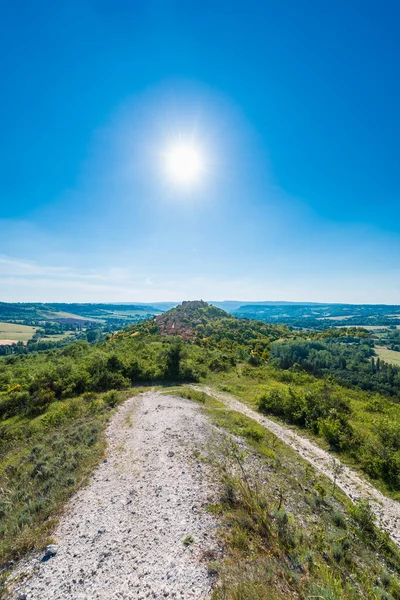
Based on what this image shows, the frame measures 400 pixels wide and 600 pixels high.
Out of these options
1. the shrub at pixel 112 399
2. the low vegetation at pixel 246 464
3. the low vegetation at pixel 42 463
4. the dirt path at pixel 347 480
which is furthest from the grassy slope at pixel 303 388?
the low vegetation at pixel 42 463

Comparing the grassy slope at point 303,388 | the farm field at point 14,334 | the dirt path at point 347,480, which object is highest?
the dirt path at point 347,480

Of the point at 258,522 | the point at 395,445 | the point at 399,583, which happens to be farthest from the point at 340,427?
the point at 258,522

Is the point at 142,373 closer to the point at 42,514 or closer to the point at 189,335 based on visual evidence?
the point at 42,514

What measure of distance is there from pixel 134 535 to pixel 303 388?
102ft

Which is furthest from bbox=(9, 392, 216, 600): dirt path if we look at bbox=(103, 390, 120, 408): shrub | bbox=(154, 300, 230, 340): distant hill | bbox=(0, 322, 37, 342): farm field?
bbox=(0, 322, 37, 342): farm field

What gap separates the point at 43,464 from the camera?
12.7 m

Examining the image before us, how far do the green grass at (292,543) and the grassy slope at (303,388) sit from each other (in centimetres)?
643

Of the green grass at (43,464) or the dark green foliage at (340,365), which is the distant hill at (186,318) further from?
the green grass at (43,464)

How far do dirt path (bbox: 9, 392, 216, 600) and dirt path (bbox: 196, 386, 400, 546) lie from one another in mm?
8851

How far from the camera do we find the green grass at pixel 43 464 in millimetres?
7836

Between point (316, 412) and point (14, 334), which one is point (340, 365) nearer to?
point (316, 412)

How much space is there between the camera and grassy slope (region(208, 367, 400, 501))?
774 inches

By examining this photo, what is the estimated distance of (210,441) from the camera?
1499 cm

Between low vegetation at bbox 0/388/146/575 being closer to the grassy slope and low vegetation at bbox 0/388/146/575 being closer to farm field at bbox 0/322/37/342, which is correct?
the grassy slope
